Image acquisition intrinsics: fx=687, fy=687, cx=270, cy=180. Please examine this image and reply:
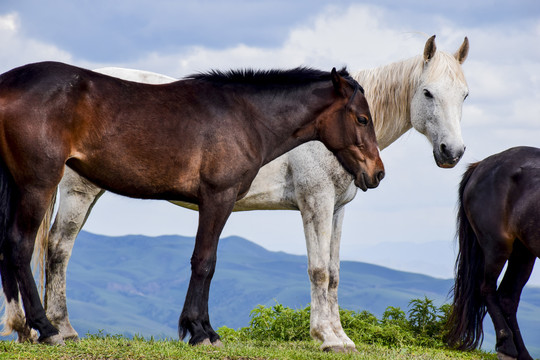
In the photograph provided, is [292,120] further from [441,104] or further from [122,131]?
[441,104]

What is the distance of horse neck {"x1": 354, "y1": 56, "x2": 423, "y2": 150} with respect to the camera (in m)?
8.56

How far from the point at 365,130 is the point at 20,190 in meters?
3.51

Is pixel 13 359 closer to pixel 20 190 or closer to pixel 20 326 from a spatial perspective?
pixel 20 326

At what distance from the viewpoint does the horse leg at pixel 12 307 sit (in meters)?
6.54

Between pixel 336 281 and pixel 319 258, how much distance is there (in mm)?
517

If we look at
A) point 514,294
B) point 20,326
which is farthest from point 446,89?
point 20,326

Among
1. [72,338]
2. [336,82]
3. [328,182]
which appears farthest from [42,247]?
[336,82]

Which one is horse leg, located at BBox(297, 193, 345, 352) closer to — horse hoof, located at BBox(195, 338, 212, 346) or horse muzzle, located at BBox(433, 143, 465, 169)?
A: horse muzzle, located at BBox(433, 143, 465, 169)

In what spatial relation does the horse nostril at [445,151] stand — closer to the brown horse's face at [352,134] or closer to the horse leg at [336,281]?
the brown horse's face at [352,134]

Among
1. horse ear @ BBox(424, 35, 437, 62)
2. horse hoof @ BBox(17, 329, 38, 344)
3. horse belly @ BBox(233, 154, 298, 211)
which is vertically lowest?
horse hoof @ BBox(17, 329, 38, 344)

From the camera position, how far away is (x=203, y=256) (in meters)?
6.64

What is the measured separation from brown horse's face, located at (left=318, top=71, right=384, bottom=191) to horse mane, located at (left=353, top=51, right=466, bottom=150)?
4.47 ft

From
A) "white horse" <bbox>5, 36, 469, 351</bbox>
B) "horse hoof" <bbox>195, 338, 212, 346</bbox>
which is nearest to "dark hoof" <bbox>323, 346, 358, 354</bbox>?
"white horse" <bbox>5, 36, 469, 351</bbox>

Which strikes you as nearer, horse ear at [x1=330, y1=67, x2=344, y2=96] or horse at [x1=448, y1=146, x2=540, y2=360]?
horse ear at [x1=330, y1=67, x2=344, y2=96]
